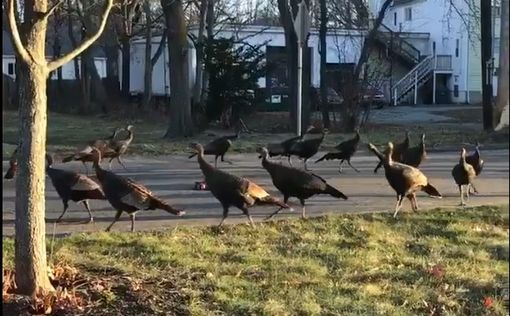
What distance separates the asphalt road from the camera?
9.32 m

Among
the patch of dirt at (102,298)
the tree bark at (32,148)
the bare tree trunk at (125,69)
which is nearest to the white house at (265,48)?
the bare tree trunk at (125,69)

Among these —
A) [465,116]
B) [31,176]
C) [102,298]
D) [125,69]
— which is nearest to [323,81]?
[465,116]

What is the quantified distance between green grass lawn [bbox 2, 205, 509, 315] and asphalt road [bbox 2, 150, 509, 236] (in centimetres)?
68

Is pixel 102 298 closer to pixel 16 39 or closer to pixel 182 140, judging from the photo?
pixel 16 39

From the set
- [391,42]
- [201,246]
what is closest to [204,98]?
[391,42]

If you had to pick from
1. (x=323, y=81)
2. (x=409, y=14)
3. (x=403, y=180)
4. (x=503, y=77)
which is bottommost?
(x=403, y=180)

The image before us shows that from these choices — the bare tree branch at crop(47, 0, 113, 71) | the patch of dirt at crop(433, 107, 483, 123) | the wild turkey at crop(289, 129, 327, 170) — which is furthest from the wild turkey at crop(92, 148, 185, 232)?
the patch of dirt at crop(433, 107, 483, 123)

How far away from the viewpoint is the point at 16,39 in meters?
5.64

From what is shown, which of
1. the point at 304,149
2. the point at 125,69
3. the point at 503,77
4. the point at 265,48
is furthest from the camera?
the point at 125,69

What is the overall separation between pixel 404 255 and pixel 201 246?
71.4 inches

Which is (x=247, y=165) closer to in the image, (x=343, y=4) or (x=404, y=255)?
(x=404, y=255)

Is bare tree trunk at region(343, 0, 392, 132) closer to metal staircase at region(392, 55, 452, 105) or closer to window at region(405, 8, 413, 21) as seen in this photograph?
window at region(405, 8, 413, 21)

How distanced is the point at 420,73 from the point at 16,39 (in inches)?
1870

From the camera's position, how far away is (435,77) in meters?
52.8
